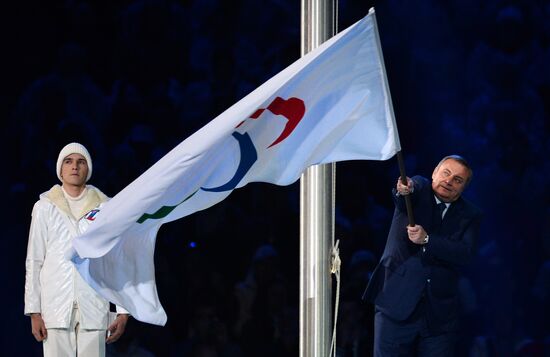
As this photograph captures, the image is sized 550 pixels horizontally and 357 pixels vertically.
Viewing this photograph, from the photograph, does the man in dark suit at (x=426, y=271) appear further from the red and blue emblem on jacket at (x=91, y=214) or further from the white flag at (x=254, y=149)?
the red and blue emblem on jacket at (x=91, y=214)

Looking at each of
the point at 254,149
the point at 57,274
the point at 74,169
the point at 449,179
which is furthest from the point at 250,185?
the point at 254,149

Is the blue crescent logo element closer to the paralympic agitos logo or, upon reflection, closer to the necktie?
the paralympic agitos logo

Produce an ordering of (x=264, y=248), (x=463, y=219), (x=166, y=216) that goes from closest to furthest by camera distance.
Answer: (x=166, y=216)
(x=463, y=219)
(x=264, y=248)

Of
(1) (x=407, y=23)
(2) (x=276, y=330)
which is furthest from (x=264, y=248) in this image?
(1) (x=407, y=23)

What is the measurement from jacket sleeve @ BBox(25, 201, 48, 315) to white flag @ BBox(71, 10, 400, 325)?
95 cm

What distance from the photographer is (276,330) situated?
5.43 meters

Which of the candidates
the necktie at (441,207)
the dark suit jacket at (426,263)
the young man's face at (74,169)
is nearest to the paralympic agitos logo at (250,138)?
the dark suit jacket at (426,263)

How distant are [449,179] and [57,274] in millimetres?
1442

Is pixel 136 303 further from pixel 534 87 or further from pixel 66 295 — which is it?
pixel 534 87

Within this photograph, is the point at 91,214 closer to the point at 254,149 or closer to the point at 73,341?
the point at 73,341

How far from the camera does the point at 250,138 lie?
314 centimetres

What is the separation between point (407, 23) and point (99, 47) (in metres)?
1.53

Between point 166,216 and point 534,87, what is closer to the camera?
point 166,216

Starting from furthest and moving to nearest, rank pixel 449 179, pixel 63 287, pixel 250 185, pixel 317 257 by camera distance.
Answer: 1. pixel 250 185
2. pixel 63 287
3. pixel 449 179
4. pixel 317 257
